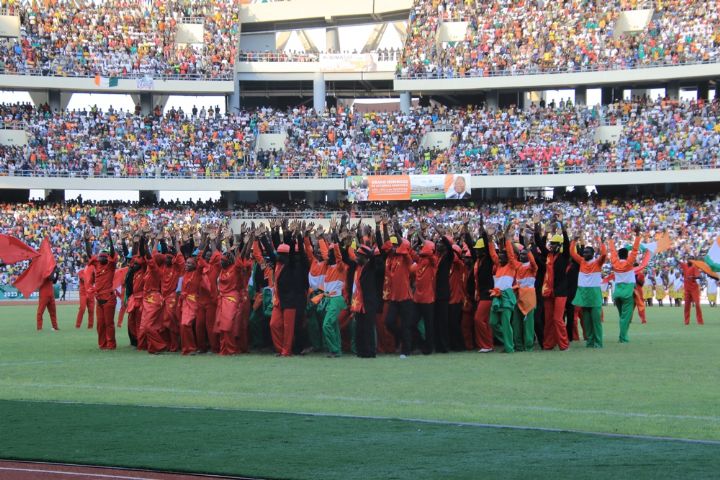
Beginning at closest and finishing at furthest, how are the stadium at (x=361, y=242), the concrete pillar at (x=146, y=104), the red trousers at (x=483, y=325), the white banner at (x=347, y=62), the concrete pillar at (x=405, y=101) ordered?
the stadium at (x=361, y=242), the red trousers at (x=483, y=325), the concrete pillar at (x=405, y=101), the concrete pillar at (x=146, y=104), the white banner at (x=347, y=62)

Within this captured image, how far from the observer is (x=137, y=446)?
890 centimetres

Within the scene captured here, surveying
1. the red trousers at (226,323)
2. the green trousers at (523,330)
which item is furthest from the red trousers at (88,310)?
the green trousers at (523,330)

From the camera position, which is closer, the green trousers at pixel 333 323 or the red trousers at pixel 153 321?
the green trousers at pixel 333 323

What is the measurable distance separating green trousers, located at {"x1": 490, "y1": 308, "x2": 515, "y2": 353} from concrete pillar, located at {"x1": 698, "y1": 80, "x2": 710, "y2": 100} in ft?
117

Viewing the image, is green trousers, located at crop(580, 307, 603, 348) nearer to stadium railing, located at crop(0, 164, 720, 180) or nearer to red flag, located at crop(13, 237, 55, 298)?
red flag, located at crop(13, 237, 55, 298)

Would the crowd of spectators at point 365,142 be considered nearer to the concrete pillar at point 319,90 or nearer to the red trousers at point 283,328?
the concrete pillar at point 319,90

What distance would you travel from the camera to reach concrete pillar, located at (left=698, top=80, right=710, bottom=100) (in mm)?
48969

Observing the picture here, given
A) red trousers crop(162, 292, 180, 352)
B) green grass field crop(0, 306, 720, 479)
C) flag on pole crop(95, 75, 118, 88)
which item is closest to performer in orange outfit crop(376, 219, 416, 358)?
green grass field crop(0, 306, 720, 479)

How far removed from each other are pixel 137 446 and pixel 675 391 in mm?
5723

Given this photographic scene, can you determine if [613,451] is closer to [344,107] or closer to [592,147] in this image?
[592,147]

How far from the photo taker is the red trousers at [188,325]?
17.0 m

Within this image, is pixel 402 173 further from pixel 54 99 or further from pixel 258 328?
pixel 258 328

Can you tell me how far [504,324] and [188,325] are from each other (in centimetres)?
479

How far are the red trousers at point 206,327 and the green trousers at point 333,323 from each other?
186 cm
